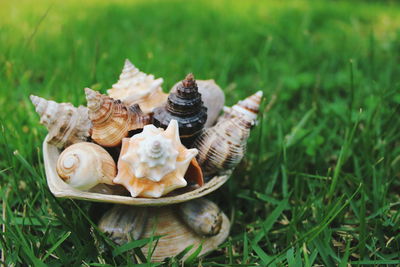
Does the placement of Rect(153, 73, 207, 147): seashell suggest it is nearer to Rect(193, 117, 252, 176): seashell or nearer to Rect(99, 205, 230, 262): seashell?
Rect(193, 117, 252, 176): seashell

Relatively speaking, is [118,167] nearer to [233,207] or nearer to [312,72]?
[233,207]

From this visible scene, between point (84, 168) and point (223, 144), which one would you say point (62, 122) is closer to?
point (84, 168)

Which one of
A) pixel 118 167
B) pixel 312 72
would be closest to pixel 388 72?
pixel 312 72

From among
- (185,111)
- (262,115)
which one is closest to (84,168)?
(185,111)

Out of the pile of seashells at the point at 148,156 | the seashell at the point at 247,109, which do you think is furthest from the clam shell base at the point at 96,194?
the seashell at the point at 247,109

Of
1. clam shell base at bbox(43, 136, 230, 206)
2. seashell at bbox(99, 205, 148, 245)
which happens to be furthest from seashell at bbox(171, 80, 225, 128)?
seashell at bbox(99, 205, 148, 245)
